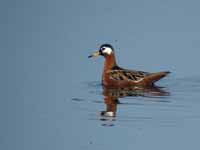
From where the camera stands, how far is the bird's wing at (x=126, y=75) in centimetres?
2504

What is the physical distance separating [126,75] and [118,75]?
383 millimetres

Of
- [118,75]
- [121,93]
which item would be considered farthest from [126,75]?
[121,93]

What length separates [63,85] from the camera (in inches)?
957

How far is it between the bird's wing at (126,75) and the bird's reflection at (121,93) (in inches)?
12.2

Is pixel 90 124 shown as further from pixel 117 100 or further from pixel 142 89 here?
pixel 142 89

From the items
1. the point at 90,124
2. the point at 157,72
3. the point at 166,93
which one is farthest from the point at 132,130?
the point at 157,72

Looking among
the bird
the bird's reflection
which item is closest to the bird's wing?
the bird

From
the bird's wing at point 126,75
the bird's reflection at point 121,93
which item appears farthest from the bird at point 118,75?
the bird's reflection at point 121,93

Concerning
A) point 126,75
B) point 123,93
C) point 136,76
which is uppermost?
point 126,75

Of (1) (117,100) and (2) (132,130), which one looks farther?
(1) (117,100)

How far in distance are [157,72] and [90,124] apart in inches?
244

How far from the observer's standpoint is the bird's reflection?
21344 millimetres

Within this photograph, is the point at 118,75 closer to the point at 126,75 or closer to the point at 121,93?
the point at 126,75

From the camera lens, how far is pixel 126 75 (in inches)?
1001
